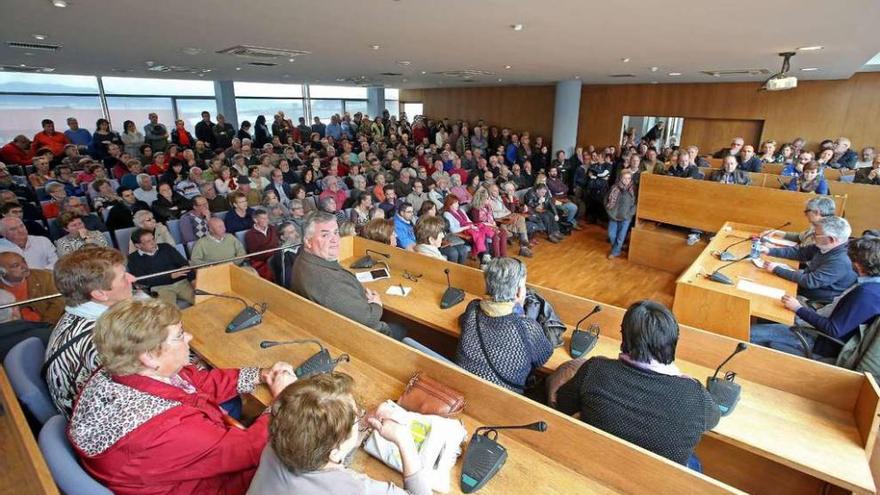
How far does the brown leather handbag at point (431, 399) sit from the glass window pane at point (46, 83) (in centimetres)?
1161

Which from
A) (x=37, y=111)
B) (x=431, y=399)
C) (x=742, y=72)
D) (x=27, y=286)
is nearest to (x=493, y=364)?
(x=431, y=399)

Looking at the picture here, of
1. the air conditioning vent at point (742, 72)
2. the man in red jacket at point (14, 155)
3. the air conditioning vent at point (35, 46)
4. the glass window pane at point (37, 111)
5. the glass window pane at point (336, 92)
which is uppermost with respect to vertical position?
the glass window pane at point (336, 92)

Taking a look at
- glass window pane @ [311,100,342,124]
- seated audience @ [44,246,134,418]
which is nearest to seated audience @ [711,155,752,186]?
seated audience @ [44,246,134,418]

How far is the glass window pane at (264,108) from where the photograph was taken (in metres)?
12.9

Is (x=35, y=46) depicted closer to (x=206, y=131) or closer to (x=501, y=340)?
(x=206, y=131)

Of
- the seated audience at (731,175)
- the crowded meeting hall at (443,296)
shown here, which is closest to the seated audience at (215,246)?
the crowded meeting hall at (443,296)

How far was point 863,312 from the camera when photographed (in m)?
2.39

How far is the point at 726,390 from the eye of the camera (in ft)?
6.37

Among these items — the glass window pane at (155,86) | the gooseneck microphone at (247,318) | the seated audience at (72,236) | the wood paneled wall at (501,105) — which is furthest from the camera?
the wood paneled wall at (501,105)

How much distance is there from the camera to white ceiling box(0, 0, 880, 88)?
2953 millimetres

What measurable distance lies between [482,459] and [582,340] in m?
1.10

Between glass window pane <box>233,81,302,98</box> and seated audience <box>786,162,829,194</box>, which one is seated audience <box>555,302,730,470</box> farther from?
glass window pane <box>233,81,302,98</box>

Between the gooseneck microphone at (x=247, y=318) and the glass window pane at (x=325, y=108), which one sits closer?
the gooseneck microphone at (x=247, y=318)

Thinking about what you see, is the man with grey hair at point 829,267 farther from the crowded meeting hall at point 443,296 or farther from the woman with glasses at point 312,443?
the woman with glasses at point 312,443
